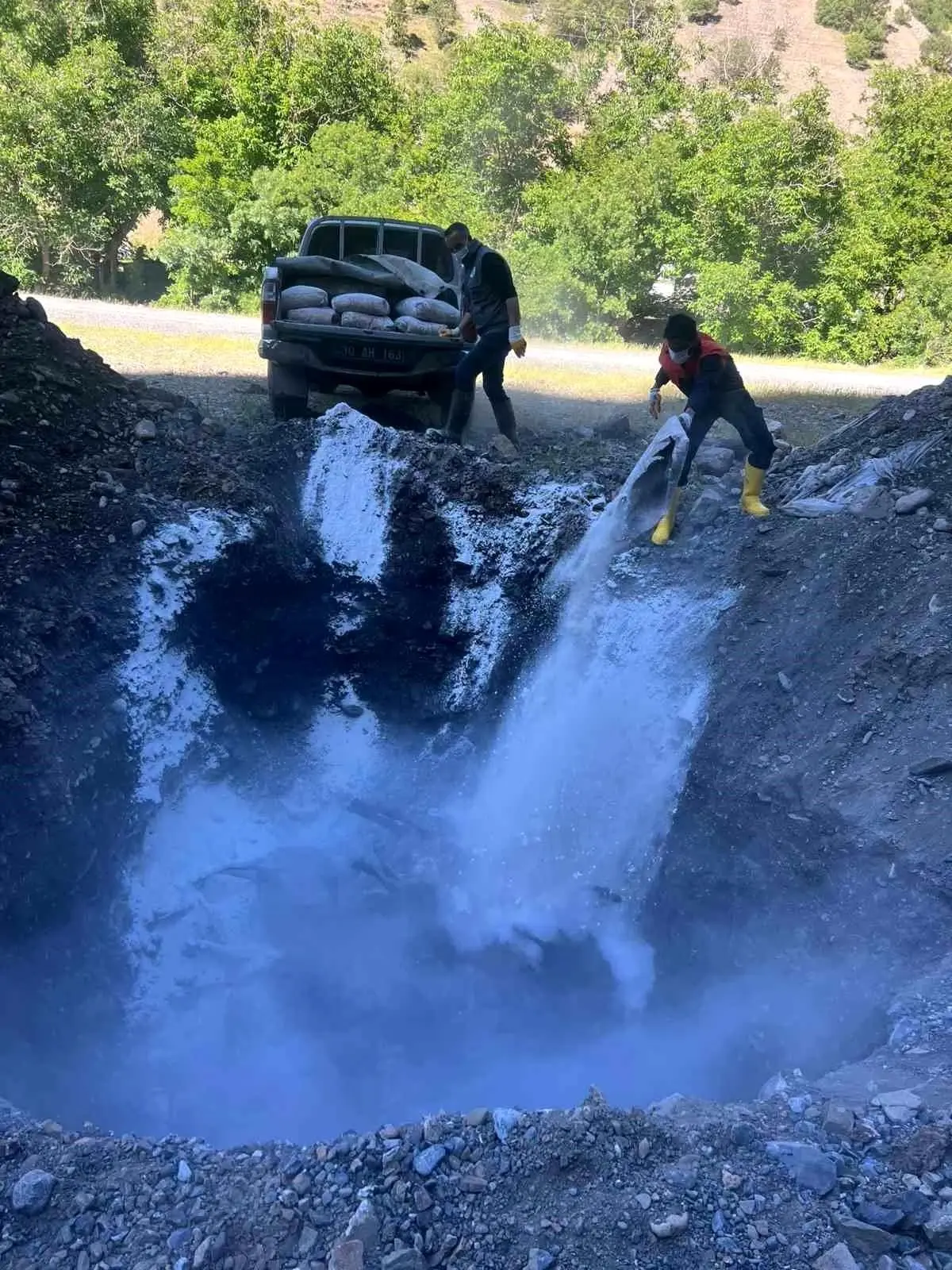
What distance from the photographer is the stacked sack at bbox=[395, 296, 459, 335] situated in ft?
28.1

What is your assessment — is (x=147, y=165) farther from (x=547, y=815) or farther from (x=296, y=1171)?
(x=296, y=1171)

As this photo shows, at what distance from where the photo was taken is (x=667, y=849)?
19.0 ft

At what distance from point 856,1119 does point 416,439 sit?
238 inches

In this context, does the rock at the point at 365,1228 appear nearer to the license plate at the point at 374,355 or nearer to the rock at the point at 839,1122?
the rock at the point at 839,1122

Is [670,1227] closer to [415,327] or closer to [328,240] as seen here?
[415,327]

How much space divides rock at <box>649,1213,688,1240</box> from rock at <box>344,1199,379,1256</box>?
936 millimetres

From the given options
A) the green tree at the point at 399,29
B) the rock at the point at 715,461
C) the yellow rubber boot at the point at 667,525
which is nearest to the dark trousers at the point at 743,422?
the yellow rubber boot at the point at 667,525

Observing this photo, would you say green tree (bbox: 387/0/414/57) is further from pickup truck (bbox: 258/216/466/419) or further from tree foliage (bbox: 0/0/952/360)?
pickup truck (bbox: 258/216/466/419)

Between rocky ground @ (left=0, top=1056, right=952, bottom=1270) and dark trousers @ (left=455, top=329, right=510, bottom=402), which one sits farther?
dark trousers @ (left=455, top=329, right=510, bottom=402)

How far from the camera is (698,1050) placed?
4.86m

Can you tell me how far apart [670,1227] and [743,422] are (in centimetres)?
474

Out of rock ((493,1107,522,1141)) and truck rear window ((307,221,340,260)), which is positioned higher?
truck rear window ((307,221,340,260))

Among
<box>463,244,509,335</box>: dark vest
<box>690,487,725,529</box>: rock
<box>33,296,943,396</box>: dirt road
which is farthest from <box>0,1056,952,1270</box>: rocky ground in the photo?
<box>33,296,943,396</box>: dirt road

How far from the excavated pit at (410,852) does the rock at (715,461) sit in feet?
3.15
